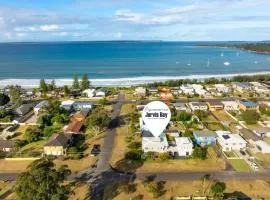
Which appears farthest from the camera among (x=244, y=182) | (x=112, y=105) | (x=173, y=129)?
(x=112, y=105)

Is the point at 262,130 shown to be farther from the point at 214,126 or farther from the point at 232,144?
the point at 232,144

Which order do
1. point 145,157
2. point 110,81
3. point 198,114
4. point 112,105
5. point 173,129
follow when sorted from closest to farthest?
1. point 145,157
2. point 173,129
3. point 198,114
4. point 112,105
5. point 110,81

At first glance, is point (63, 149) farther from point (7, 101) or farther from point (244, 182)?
point (7, 101)

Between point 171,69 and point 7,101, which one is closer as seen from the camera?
point 7,101

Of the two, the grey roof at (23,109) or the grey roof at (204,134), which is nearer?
the grey roof at (204,134)

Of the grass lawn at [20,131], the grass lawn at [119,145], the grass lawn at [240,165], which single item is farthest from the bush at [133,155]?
the grass lawn at [20,131]

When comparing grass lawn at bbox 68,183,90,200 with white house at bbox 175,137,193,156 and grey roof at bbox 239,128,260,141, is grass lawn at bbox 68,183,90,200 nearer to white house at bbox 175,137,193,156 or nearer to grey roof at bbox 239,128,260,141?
white house at bbox 175,137,193,156

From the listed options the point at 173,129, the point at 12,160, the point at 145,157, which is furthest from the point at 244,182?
the point at 12,160

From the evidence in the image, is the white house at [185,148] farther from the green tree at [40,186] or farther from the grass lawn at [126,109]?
the grass lawn at [126,109]
